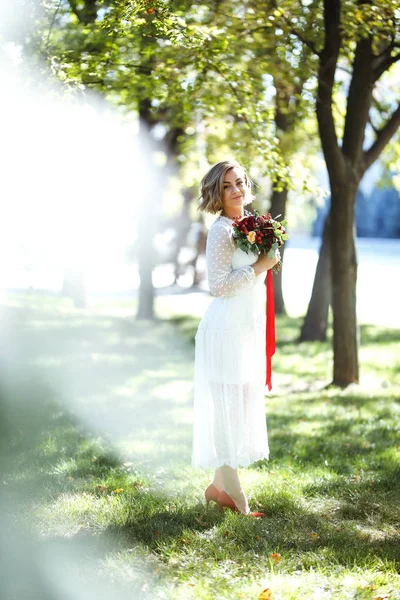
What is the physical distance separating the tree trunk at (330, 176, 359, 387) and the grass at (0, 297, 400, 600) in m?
0.61

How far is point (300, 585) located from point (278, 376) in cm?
712

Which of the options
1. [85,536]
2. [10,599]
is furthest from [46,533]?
[10,599]

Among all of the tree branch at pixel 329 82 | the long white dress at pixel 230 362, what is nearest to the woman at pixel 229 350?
the long white dress at pixel 230 362

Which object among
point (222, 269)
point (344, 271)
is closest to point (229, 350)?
point (222, 269)

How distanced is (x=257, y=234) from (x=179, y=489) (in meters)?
2.15

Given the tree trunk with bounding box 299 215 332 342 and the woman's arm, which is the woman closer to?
the woman's arm

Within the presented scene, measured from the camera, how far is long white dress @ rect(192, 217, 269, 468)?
489 cm

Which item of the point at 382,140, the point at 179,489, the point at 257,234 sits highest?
the point at 382,140

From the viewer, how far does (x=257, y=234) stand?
4781 mm

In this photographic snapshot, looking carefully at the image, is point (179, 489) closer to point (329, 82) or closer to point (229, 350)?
point (229, 350)

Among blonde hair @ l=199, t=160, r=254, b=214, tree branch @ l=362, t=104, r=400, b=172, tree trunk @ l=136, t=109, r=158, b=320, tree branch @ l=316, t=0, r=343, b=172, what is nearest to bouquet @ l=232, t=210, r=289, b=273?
blonde hair @ l=199, t=160, r=254, b=214

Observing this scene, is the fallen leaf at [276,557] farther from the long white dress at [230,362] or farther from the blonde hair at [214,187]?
the blonde hair at [214,187]

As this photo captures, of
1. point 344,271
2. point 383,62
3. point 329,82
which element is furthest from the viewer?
point 344,271

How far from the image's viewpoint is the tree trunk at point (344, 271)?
9.41 meters
